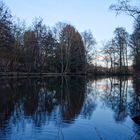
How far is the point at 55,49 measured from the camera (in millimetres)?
85875

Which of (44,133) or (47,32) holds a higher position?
(47,32)

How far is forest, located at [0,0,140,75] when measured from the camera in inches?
2648

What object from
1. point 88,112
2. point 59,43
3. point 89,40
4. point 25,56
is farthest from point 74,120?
point 89,40

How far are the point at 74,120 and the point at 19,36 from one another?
65685 millimetres

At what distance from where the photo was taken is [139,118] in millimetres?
13039

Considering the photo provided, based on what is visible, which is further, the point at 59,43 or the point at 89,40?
the point at 89,40

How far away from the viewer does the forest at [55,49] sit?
67250 millimetres

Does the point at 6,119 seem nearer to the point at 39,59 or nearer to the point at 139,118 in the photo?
the point at 139,118

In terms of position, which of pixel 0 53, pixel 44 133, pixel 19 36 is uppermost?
pixel 19 36

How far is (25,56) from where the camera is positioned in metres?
77.6

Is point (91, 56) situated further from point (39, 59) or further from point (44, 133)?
point (44, 133)

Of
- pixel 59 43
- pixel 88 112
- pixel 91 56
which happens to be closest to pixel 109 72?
pixel 91 56

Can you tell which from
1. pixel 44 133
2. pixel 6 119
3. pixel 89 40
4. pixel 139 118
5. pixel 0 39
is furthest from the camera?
pixel 89 40

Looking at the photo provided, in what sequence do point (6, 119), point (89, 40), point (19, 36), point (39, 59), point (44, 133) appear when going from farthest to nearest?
1. point (89, 40)
2. point (39, 59)
3. point (19, 36)
4. point (6, 119)
5. point (44, 133)
